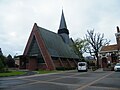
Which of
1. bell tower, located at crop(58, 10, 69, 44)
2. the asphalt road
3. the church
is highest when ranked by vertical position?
bell tower, located at crop(58, 10, 69, 44)

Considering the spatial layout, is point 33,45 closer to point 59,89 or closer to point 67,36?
point 67,36

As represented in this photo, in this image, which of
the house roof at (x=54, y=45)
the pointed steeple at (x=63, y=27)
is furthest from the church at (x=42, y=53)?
the pointed steeple at (x=63, y=27)

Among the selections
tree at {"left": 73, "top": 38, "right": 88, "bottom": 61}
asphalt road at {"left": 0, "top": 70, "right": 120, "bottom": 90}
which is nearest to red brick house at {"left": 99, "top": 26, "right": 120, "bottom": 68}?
tree at {"left": 73, "top": 38, "right": 88, "bottom": 61}

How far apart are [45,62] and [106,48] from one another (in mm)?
28335

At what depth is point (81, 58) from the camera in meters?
67.7

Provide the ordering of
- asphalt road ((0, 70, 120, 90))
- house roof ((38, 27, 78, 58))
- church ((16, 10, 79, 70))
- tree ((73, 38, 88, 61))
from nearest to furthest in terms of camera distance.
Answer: asphalt road ((0, 70, 120, 90)) < church ((16, 10, 79, 70)) < house roof ((38, 27, 78, 58)) < tree ((73, 38, 88, 61))

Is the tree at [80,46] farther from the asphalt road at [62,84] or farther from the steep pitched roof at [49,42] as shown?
the asphalt road at [62,84]

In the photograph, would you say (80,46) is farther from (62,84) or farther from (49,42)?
(62,84)

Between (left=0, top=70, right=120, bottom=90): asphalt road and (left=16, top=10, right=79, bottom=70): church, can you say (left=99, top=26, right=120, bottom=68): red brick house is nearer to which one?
(left=16, top=10, right=79, bottom=70): church

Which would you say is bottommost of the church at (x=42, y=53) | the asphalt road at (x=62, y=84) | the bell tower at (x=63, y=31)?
the asphalt road at (x=62, y=84)

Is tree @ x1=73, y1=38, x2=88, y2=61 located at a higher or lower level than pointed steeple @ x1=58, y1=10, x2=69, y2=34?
lower

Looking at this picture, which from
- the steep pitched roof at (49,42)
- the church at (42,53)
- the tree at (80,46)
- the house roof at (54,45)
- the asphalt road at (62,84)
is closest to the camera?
the asphalt road at (62,84)

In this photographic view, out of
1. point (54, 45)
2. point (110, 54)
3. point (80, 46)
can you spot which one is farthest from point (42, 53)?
point (110, 54)

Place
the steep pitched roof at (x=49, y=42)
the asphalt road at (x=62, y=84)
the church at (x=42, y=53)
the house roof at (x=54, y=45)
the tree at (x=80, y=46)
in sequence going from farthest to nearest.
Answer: the tree at (x=80, y=46), the house roof at (x=54, y=45), the steep pitched roof at (x=49, y=42), the church at (x=42, y=53), the asphalt road at (x=62, y=84)
